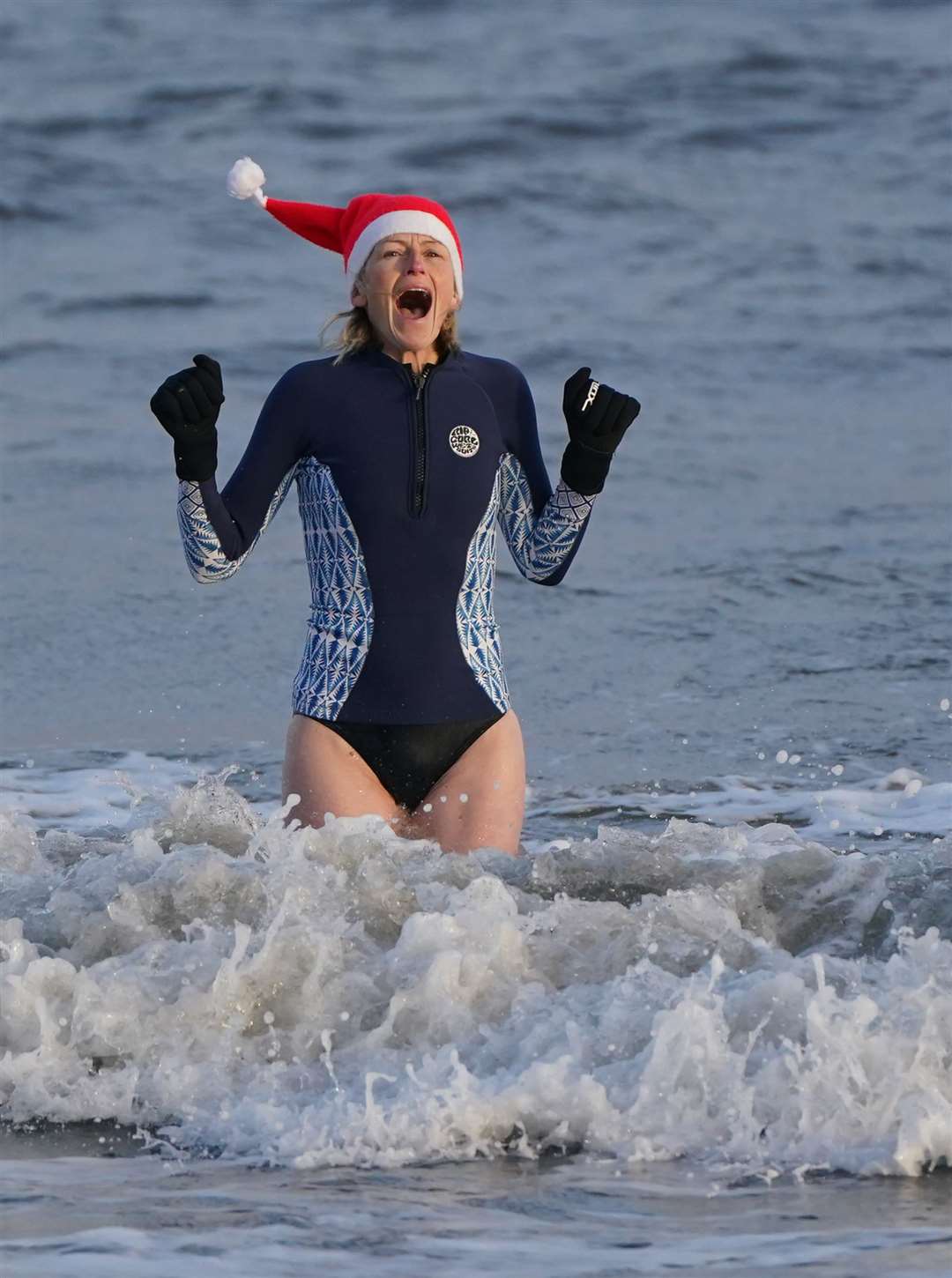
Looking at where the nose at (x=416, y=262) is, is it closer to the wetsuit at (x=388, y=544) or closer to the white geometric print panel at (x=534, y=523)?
the wetsuit at (x=388, y=544)

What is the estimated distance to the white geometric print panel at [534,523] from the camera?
5.02 m

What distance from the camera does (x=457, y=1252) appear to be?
352cm

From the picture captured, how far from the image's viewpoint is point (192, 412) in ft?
15.2

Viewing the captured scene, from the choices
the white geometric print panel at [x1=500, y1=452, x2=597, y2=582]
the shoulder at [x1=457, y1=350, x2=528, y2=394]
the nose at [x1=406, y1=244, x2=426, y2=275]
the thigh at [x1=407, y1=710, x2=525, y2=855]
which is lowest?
the thigh at [x1=407, y1=710, x2=525, y2=855]

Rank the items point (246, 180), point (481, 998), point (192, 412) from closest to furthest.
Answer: point (481, 998) < point (192, 412) < point (246, 180)

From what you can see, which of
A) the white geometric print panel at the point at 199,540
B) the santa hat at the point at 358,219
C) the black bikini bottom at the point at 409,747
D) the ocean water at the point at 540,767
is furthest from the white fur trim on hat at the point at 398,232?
the ocean water at the point at 540,767

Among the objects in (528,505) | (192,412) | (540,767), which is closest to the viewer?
(192,412)

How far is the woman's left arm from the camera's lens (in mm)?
4902

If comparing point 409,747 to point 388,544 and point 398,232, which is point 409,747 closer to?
point 388,544

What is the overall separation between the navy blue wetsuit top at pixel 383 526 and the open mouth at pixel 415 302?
15 centimetres

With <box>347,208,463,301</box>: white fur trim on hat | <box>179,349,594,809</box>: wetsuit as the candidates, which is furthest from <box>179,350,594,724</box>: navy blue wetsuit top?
<box>347,208,463,301</box>: white fur trim on hat

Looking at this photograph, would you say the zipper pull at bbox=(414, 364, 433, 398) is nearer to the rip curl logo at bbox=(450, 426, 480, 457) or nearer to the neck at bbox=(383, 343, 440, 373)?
the neck at bbox=(383, 343, 440, 373)

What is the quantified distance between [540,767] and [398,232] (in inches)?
100

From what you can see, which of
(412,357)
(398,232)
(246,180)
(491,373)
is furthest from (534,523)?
(246,180)
